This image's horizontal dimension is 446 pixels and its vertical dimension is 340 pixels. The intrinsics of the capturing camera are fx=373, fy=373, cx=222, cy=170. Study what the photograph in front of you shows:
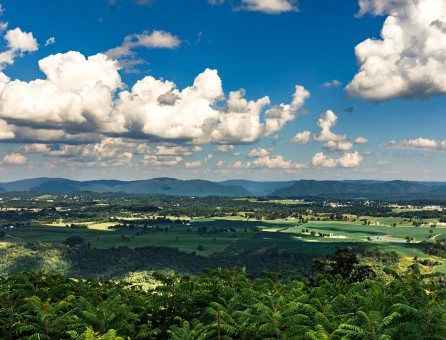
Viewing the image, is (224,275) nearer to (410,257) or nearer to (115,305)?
(115,305)

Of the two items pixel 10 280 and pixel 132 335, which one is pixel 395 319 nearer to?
pixel 132 335

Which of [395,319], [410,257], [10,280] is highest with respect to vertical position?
[395,319]

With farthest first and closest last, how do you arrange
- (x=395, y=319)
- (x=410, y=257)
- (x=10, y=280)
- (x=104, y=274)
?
1. (x=104, y=274)
2. (x=410, y=257)
3. (x=10, y=280)
4. (x=395, y=319)

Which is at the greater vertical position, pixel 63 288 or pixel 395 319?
pixel 395 319

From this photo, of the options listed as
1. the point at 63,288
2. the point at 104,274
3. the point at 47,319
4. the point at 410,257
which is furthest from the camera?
the point at 104,274

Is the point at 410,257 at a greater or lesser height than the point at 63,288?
lesser

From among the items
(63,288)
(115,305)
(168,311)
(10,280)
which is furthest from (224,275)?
(10,280)

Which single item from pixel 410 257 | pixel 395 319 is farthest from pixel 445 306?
pixel 410 257

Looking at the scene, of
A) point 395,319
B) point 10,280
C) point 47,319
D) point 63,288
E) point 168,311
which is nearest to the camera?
point 395,319

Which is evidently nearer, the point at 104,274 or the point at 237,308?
the point at 237,308
